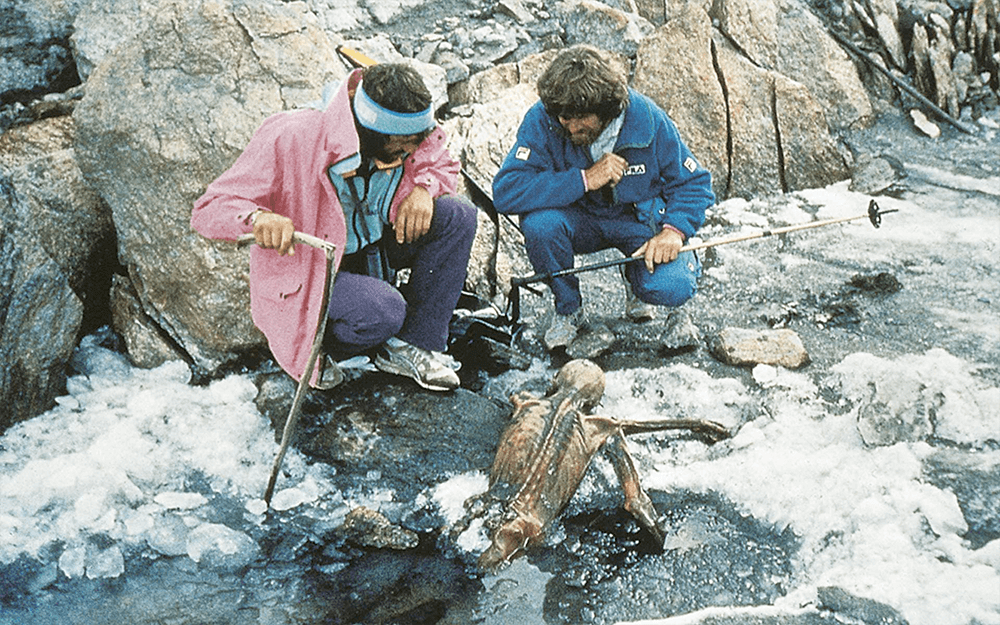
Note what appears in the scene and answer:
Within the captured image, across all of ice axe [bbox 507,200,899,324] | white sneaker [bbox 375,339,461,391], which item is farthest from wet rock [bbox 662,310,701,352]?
A: white sneaker [bbox 375,339,461,391]

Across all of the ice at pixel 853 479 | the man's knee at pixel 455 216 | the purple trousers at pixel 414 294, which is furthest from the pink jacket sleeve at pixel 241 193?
the ice at pixel 853 479

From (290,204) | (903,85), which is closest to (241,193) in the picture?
(290,204)

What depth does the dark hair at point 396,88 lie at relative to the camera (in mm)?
3479

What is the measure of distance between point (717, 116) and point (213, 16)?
12.6 ft

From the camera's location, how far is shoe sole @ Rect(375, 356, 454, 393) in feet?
13.7

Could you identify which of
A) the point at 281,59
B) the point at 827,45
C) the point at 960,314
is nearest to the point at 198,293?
the point at 281,59

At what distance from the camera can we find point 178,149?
4.51m

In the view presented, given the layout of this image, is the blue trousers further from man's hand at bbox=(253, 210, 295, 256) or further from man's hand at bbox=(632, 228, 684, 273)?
man's hand at bbox=(253, 210, 295, 256)

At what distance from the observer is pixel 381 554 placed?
329 cm

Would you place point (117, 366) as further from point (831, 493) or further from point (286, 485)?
point (831, 493)

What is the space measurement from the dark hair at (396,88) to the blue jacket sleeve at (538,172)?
1065 millimetres

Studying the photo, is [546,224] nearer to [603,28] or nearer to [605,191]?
[605,191]

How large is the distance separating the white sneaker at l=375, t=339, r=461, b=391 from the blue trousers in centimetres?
84

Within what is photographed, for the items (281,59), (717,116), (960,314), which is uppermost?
(281,59)
